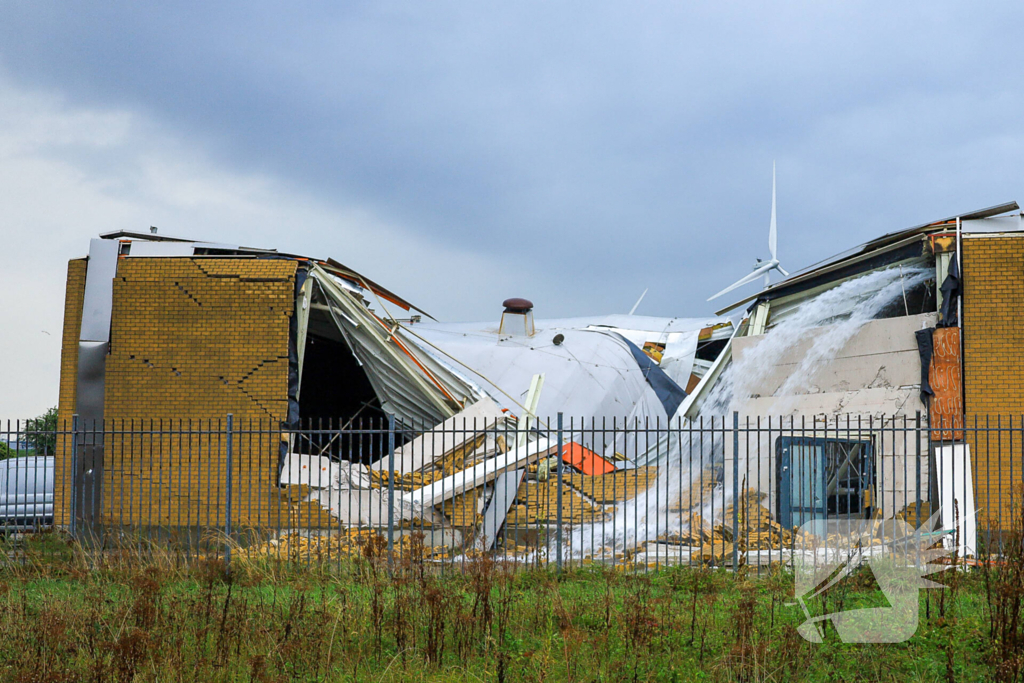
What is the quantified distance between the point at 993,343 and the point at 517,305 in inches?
525

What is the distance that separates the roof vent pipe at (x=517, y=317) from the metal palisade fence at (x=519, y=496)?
935cm

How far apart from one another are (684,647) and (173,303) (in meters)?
11.2

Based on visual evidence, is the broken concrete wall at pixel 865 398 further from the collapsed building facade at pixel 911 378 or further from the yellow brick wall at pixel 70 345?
the yellow brick wall at pixel 70 345

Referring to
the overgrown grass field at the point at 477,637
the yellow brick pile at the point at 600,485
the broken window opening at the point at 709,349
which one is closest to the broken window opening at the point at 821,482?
the yellow brick pile at the point at 600,485

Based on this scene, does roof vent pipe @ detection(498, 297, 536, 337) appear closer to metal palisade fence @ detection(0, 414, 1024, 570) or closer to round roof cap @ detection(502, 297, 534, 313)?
round roof cap @ detection(502, 297, 534, 313)

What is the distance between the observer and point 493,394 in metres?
18.4

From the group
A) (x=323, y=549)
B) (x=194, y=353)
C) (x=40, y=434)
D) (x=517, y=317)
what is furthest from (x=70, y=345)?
(x=517, y=317)

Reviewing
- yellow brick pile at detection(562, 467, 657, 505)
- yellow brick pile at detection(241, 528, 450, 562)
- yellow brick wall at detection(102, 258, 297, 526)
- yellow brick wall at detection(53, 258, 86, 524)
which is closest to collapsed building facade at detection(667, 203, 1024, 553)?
yellow brick pile at detection(562, 467, 657, 505)

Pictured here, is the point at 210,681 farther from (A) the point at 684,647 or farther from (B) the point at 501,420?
(B) the point at 501,420

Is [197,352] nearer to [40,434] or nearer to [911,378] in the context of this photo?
[40,434]

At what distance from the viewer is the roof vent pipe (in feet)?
80.2

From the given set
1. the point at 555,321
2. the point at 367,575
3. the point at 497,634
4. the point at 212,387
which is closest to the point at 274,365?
the point at 212,387

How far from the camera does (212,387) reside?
48.7 feet

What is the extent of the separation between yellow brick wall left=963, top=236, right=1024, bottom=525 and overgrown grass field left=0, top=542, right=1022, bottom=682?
4.72 m
